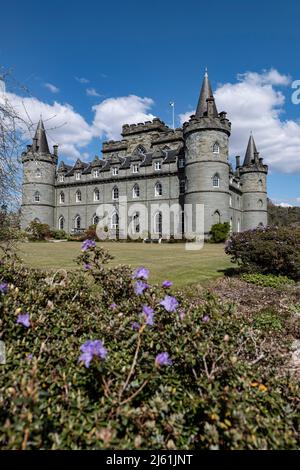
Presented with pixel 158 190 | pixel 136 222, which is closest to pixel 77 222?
pixel 136 222

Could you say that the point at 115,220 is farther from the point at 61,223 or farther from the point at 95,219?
the point at 61,223

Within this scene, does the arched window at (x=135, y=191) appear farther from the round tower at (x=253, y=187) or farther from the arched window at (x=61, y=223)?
the round tower at (x=253, y=187)

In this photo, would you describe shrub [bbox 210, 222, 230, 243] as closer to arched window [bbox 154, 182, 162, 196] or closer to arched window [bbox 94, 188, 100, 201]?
arched window [bbox 154, 182, 162, 196]

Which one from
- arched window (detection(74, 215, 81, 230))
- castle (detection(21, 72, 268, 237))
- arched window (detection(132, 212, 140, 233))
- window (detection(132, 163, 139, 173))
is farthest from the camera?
arched window (detection(74, 215, 81, 230))

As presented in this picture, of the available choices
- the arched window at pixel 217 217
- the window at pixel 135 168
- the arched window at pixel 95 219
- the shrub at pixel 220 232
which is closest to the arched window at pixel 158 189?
the window at pixel 135 168

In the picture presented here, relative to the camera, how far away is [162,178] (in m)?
41.2

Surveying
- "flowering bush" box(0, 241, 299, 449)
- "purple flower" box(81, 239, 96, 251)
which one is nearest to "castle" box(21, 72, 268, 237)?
"purple flower" box(81, 239, 96, 251)

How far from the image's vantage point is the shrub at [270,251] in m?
9.95

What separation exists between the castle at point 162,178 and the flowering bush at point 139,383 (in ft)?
107

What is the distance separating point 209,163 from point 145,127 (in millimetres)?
18369

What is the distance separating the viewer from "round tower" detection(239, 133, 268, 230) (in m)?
45.7

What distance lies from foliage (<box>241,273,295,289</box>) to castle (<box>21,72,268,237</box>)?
83.7ft

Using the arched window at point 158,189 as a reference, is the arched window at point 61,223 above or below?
below
